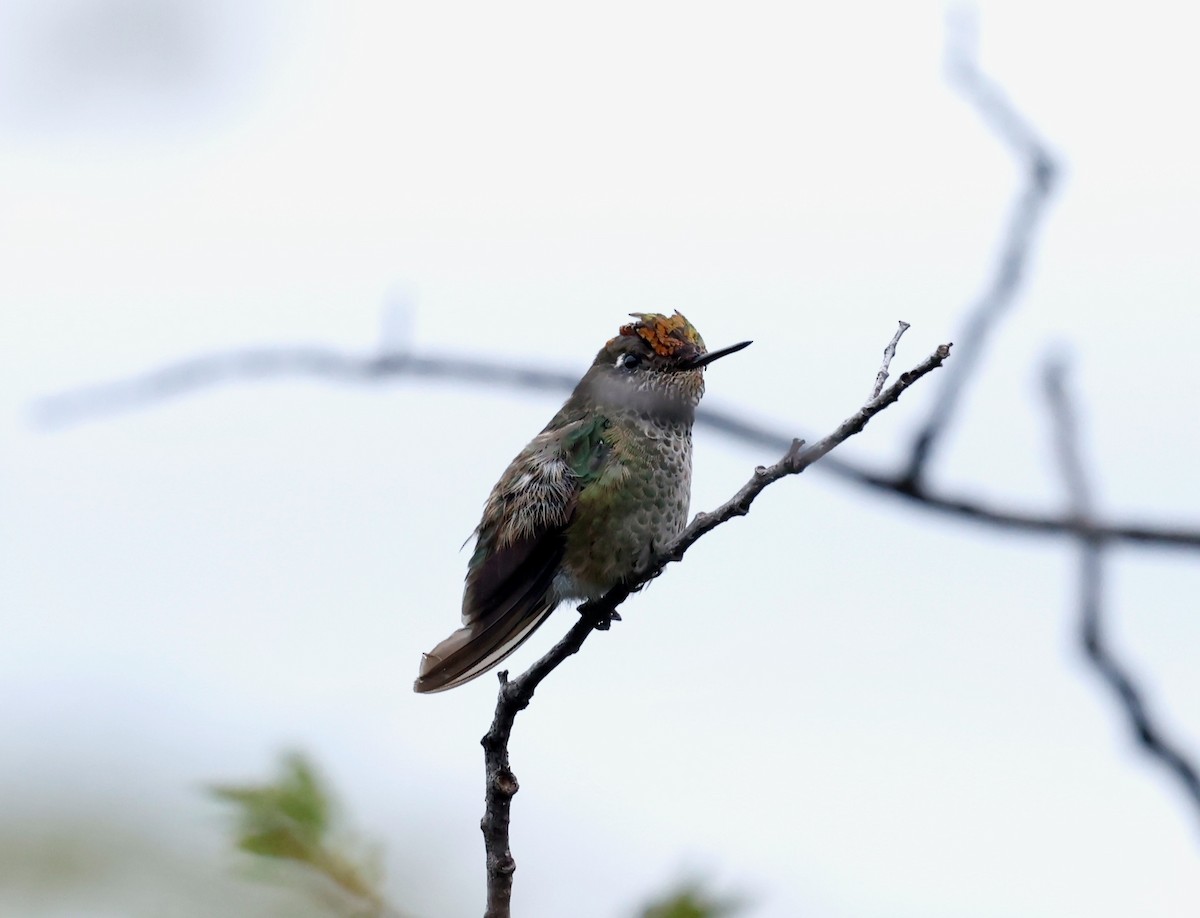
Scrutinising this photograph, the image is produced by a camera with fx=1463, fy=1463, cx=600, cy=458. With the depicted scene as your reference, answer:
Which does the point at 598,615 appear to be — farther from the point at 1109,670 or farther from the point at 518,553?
the point at 1109,670

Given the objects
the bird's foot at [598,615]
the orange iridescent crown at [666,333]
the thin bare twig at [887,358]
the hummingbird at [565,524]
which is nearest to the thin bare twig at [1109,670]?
the thin bare twig at [887,358]

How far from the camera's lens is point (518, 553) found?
590cm

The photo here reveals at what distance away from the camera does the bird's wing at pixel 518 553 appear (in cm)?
565

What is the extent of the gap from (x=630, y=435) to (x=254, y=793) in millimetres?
3012

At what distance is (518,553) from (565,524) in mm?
228

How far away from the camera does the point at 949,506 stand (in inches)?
55.2

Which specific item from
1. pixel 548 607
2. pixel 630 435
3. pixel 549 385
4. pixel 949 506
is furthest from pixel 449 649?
pixel 949 506

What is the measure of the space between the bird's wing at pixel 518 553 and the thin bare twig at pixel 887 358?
2.60 m

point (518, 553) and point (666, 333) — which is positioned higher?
point (666, 333)

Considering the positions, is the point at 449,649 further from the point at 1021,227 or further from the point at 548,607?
the point at 1021,227

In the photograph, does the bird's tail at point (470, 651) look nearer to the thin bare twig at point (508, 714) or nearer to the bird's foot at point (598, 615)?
the bird's foot at point (598, 615)

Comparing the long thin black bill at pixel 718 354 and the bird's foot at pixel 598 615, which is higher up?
the long thin black bill at pixel 718 354

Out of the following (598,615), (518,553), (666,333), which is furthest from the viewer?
(666,333)

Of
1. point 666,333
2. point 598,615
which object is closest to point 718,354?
point 666,333
